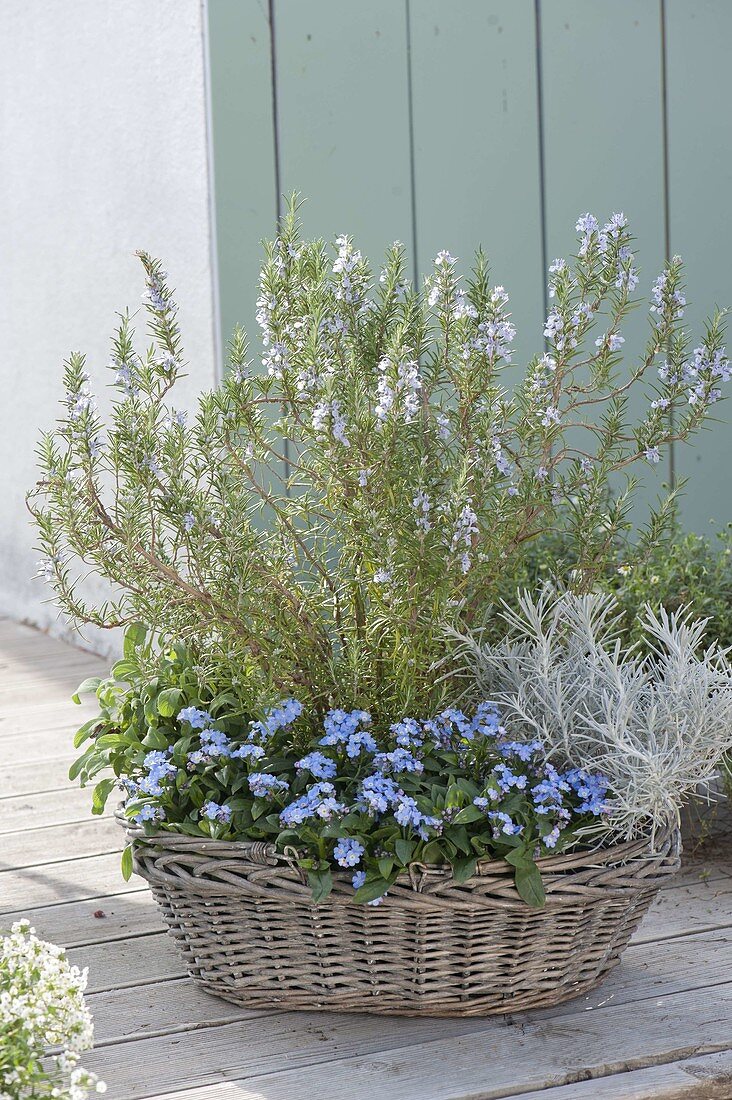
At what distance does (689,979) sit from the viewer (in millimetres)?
1829

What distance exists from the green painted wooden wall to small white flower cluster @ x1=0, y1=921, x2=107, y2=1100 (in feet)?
6.36

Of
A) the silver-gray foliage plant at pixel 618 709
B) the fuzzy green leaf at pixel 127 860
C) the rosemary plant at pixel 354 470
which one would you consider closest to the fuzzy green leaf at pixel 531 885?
the silver-gray foliage plant at pixel 618 709

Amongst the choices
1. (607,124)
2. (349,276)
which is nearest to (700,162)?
(607,124)

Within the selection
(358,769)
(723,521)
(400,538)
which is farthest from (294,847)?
(723,521)

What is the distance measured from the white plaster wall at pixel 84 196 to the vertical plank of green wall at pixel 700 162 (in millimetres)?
1288

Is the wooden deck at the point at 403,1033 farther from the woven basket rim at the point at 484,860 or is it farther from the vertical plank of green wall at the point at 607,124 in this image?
the vertical plank of green wall at the point at 607,124

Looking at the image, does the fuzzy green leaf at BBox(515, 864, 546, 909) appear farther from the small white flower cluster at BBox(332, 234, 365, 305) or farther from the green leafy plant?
the small white flower cluster at BBox(332, 234, 365, 305)

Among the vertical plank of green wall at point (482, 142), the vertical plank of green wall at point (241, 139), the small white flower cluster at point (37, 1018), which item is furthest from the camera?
the vertical plank of green wall at point (482, 142)

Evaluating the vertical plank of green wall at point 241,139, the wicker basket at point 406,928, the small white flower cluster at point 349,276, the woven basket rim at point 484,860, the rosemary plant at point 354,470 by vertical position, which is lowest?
the wicker basket at point 406,928

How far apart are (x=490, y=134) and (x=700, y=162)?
64 cm

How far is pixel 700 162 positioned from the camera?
3.42 m

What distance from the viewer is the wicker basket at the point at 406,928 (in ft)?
5.34

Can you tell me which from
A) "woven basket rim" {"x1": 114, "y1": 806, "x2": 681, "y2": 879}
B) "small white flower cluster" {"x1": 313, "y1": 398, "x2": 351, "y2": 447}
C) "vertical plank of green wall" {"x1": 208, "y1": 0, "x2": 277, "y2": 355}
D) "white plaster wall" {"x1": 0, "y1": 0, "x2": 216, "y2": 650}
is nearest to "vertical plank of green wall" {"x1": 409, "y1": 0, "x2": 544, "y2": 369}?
"vertical plank of green wall" {"x1": 208, "y1": 0, "x2": 277, "y2": 355}

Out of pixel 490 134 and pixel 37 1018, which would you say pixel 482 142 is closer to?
pixel 490 134
